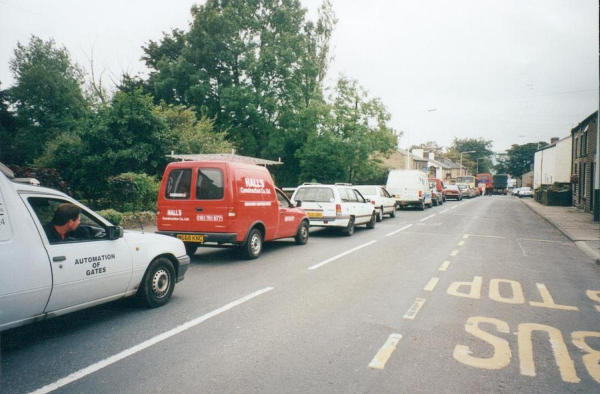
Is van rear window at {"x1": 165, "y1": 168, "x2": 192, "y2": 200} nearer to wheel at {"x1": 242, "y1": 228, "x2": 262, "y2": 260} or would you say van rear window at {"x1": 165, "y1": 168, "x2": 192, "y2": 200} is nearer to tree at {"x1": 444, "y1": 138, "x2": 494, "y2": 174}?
wheel at {"x1": 242, "y1": 228, "x2": 262, "y2": 260}

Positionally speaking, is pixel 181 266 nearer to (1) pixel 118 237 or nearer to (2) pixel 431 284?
(1) pixel 118 237

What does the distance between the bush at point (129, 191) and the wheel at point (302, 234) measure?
6.79 meters

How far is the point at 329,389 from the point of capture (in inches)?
137

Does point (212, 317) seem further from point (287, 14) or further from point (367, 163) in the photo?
point (287, 14)

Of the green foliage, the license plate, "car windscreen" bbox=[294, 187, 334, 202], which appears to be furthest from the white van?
the license plate

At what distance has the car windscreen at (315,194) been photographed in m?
14.0

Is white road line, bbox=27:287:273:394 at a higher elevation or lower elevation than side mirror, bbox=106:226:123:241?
lower

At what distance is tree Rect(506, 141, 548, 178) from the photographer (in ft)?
365

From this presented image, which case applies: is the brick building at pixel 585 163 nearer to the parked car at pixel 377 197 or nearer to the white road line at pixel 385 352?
the parked car at pixel 377 197

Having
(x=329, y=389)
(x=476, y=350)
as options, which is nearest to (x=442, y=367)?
(x=476, y=350)

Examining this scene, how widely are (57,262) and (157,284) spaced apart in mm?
1675

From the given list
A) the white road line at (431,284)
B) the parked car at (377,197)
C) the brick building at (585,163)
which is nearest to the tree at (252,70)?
the parked car at (377,197)

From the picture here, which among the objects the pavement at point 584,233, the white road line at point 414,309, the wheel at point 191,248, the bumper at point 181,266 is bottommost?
the pavement at point 584,233

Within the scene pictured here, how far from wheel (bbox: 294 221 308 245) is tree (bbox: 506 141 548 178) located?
114m
